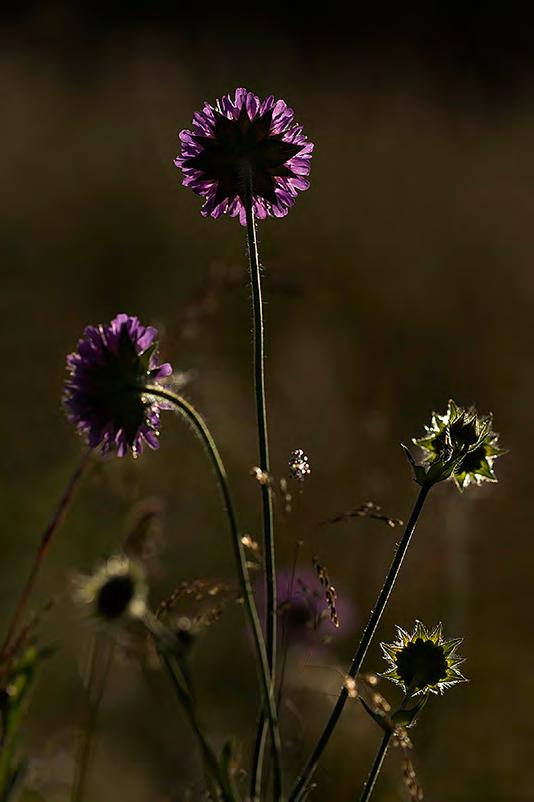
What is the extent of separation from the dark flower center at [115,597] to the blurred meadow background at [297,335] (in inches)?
4.3

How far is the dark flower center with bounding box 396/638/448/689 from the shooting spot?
85 centimetres

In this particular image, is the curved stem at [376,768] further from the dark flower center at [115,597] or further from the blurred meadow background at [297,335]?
the dark flower center at [115,597]

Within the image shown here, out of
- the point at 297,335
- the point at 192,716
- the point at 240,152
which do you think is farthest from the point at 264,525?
the point at 297,335

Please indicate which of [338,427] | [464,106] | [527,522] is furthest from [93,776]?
[464,106]

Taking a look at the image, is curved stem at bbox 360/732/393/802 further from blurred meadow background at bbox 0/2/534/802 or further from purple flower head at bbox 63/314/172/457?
purple flower head at bbox 63/314/172/457

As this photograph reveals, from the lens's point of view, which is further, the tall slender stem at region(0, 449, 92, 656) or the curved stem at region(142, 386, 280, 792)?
the tall slender stem at region(0, 449, 92, 656)

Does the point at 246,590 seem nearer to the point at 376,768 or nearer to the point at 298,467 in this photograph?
the point at 298,467

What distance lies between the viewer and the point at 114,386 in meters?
0.87

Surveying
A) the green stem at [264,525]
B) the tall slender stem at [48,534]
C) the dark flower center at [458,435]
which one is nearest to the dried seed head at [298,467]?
the green stem at [264,525]

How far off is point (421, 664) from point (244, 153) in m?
0.47

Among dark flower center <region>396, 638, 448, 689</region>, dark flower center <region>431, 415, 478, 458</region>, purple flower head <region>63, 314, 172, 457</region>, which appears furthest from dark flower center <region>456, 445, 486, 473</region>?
purple flower head <region>63, 314, 172, 457</region>

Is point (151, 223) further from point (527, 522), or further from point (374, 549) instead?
point (374, 549)

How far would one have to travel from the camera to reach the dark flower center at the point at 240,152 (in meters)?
0.95

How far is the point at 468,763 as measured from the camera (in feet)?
7.22
